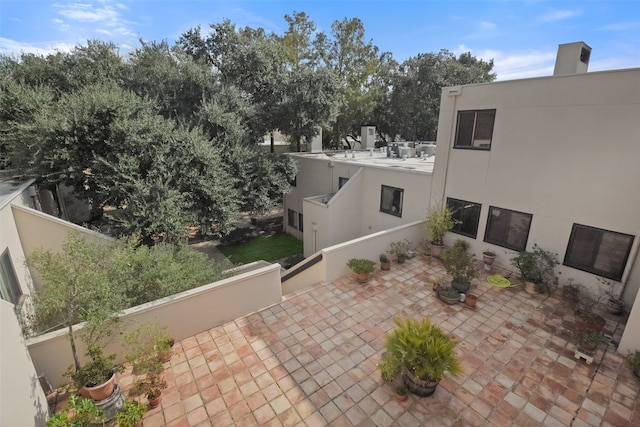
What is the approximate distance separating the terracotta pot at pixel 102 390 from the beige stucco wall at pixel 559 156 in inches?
406

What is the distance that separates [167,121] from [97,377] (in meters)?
9.26

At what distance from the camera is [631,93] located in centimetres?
654

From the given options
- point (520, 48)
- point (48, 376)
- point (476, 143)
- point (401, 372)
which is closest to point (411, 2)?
point (520, 48)

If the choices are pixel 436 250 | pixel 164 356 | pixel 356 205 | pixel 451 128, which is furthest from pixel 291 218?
pixel 164 356

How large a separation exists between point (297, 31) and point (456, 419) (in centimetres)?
2655

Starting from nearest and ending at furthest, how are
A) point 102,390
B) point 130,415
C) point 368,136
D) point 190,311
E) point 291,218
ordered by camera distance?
point 130,415
point 102,390
point 190,311
point 291,218
point 368,136

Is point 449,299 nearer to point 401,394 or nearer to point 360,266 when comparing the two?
point 360,266

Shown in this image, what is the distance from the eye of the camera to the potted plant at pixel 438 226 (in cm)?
1000

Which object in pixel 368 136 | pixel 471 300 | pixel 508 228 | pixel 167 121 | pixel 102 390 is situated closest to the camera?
pixel 102 390

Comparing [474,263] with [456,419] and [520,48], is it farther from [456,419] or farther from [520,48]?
[520,48]

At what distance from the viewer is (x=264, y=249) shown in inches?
641

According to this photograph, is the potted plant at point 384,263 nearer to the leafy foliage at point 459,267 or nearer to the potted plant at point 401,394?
the leafy foliage at point 459,267

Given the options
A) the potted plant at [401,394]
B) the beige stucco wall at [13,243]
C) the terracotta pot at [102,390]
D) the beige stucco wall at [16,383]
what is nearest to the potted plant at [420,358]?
the potted plant at [401,394]

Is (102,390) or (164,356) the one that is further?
(164,356)
